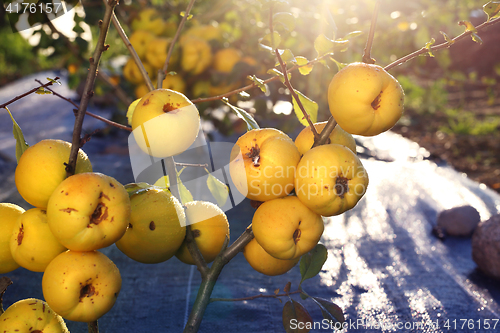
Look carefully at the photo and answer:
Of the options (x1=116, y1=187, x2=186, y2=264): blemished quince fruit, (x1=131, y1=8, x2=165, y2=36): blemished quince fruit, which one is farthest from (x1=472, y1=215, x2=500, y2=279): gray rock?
(x1=131, y1=8, x2=165, y2=36): blemished quince fruit

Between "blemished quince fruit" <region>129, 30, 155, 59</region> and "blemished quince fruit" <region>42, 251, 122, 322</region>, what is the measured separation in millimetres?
1018

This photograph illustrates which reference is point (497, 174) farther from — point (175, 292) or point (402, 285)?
point (175, 292)

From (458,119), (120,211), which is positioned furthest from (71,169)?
(458,119)

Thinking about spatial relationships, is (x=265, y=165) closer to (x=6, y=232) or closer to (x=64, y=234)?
(x=64, y=234)

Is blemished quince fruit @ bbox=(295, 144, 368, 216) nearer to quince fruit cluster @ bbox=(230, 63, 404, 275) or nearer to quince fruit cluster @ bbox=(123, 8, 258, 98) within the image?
quince fruit cluster @ bbox=(230, 63, 404, 275)

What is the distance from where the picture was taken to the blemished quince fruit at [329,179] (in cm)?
48

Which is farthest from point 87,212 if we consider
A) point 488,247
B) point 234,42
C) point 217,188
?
point 234,42

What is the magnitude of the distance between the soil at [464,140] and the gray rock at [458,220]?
94 centimetres

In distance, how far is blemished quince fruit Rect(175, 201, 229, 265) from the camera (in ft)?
2.09

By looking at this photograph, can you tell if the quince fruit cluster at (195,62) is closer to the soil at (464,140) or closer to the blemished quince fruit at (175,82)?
the blemished quince fruit at (175,82)

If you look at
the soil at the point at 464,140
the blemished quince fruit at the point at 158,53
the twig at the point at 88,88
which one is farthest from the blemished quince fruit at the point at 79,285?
the soil at the point at 464,140

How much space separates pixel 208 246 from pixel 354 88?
362 millimetres

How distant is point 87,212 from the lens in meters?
0.44

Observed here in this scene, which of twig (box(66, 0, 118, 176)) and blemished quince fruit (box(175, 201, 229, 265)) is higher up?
twig (box(66, 0, 118, 176))
